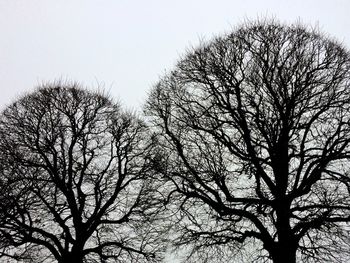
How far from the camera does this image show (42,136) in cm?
2233

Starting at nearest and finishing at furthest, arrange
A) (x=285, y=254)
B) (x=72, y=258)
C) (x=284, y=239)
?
(x=285, y=254), (x=284, y=239), (x=72, y=258)

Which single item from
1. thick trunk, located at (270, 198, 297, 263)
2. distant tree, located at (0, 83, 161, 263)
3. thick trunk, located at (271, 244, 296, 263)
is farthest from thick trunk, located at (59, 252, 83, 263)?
thick trunk, located at (271, 244, 296, 263)

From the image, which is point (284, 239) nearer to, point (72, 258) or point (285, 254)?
point (285, 254)

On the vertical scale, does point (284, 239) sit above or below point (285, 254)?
above

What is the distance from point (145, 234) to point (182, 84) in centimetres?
753

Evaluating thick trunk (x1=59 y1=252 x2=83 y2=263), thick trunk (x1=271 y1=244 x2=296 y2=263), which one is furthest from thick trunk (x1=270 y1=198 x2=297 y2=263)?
thick trunk (x1=59 y1=252 x2=83 y2=263)

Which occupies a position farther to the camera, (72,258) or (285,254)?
(72,258)

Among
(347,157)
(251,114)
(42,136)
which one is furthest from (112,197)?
(347,157)

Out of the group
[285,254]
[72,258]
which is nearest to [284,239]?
[285,254]

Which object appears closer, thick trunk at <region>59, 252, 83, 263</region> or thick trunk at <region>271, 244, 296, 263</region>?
thick trunk at <region>271, 244, 296, 263</region>

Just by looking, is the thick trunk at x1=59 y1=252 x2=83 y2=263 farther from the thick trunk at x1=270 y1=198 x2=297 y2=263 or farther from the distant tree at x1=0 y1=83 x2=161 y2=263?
the thick trunk at x1=270 y1=198 x2=297 y2=263

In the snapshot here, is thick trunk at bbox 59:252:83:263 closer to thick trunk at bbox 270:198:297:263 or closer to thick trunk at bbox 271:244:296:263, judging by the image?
thick trunk at bbox 270:198:297:263

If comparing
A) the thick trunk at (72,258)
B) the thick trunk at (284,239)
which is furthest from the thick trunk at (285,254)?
the thick trunk at (72,258)

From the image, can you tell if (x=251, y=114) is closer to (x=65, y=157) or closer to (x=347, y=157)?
(x=347, y=157)
